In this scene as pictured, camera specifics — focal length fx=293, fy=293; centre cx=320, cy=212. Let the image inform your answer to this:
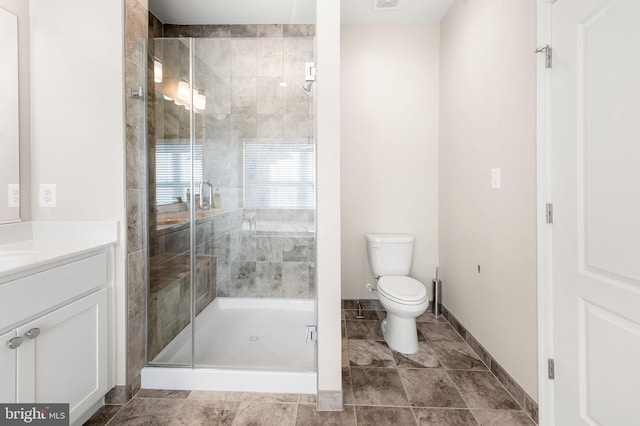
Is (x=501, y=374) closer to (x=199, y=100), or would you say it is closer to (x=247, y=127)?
(x=247, y=127)

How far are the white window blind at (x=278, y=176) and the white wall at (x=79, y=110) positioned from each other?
941 millimetres

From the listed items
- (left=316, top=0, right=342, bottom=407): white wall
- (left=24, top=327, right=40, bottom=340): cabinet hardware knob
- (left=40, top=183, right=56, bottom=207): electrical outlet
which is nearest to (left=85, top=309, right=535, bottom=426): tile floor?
(left=316, top=0, right=342, bottom=407): white wall

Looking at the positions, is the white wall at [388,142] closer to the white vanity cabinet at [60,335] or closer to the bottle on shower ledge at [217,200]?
the bottle on shower ledge at [217,200]

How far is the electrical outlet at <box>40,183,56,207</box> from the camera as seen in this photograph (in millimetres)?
1620

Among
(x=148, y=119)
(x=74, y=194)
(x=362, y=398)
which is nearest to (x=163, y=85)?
(x=148, y=119)

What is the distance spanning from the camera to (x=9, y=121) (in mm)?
1501

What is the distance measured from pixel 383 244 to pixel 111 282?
1979 millimetres

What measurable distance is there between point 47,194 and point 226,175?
1055 mm

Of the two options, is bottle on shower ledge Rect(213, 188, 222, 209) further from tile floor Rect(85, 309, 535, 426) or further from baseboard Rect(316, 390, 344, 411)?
baseboard Rect(316, 390, 344, 411)

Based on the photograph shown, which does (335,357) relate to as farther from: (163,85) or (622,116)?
(163,85)

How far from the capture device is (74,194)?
1624mm

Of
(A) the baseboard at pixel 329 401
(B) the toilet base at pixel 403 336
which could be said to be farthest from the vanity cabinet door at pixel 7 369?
(B) the toilet base at pixel 403 336

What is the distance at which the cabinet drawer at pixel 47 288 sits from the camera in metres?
1.07

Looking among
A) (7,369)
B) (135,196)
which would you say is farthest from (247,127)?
(7,369)
